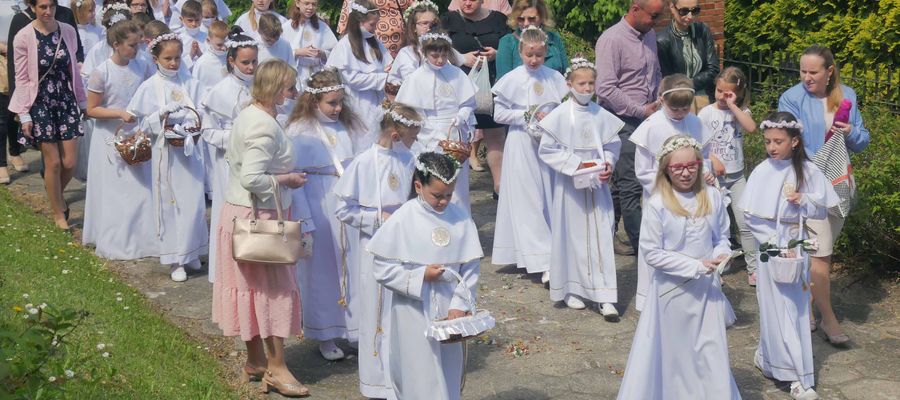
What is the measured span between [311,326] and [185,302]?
1820 mm

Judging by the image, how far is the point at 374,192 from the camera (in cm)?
811

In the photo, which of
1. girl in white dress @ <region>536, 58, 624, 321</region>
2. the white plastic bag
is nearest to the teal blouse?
the white plastic bag

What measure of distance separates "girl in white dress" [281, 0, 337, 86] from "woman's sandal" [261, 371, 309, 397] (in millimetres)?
5213

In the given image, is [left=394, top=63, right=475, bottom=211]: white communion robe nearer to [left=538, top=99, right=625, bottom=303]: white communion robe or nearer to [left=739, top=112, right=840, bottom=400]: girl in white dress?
[left=538, top=99, right=625, bottom=303]: white communion robe

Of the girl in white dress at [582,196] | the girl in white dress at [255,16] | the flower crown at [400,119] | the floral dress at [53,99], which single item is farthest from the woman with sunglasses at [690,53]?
the floral dress at [53,99]

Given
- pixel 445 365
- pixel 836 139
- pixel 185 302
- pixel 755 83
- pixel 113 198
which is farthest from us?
pixel 755 83

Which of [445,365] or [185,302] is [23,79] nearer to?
[185,302]

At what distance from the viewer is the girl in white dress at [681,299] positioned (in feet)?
25.0

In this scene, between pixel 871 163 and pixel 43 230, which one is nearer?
pixel 871 163

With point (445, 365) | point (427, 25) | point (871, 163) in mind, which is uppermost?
point (427, 25)

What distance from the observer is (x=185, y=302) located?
10.3m

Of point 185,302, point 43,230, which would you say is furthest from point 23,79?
point 185,302

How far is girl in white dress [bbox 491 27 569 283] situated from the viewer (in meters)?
10.7

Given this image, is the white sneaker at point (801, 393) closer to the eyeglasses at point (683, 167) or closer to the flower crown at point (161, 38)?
the eyeglasses at point (683, 167)
